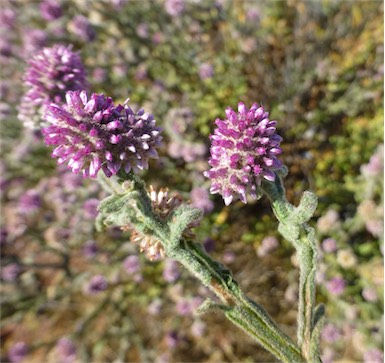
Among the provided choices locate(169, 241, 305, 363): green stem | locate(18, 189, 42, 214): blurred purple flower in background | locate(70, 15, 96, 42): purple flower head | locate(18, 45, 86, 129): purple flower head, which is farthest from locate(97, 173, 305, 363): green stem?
locate(70, 15, 96, 42): purple flower head

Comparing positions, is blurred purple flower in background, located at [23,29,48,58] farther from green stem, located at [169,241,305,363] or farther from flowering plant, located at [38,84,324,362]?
green stem, located at [169,241,305,363]

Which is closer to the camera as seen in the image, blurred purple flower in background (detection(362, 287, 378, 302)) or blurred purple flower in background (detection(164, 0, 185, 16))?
blurred purple flower in background (detection(362, 287, 378, 302))

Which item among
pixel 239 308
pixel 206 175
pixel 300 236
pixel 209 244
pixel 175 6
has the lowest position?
pixel 209 244

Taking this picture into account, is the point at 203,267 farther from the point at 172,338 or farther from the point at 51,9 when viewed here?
the point at 51,9

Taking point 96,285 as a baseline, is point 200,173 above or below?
above

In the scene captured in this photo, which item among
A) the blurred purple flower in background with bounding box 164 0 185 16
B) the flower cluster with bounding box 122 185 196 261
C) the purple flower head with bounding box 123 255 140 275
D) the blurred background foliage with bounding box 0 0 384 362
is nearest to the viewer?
the flower cluster with bounding box 122 185 196 261

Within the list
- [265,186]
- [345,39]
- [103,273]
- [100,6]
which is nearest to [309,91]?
[345,39]

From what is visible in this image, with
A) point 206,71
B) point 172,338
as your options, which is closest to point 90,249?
point 172,338

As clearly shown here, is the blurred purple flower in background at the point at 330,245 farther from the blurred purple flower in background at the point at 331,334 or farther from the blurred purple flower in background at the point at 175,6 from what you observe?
the blurred purple flower in background at the point at 175,6

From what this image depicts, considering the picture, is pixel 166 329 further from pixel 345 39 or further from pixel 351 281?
pixel 345 39
